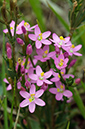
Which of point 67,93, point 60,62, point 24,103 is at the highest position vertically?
point 60,62

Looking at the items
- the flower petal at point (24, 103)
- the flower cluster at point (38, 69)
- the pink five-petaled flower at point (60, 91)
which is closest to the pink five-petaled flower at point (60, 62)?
the flower cluster at point (38, 69)

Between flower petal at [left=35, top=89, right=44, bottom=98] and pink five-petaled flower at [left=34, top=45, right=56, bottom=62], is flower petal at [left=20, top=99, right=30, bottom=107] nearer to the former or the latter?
flower petal at [left=35, top=89, right=44, bottom=98]

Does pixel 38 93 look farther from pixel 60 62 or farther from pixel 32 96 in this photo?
pixel 60 62

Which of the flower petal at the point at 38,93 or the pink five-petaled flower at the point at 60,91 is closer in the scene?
the flower petal at the point at 38,93

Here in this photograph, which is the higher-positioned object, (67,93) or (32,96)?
(32,96)

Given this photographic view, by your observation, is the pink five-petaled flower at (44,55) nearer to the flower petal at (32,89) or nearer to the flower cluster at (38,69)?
the flower cluster at (38,69)

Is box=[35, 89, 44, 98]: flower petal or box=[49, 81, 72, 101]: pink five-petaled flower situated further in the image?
box=[49, 81, 72, 101]: pink five-petaled flower

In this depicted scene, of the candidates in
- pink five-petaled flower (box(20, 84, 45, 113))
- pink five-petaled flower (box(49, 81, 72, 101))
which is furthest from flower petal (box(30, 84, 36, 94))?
pink five-petaled flower (box(49, 81, 72, 101))

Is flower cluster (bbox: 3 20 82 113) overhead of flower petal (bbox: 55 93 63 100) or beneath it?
overhead

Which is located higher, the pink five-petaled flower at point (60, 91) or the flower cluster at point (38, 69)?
the flower cluster at point (38, 69)

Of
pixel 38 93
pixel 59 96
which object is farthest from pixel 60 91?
pixel 38 93
